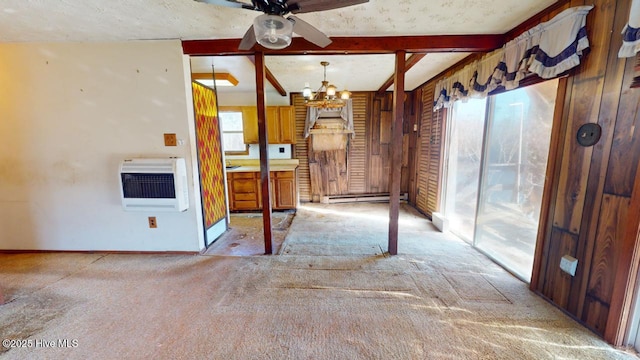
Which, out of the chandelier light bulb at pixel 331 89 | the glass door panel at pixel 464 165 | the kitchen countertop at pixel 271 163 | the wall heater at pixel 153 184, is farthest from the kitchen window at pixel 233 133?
the glass door panel at pixel 464 165

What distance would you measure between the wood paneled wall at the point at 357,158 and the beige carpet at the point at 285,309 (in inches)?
94.3

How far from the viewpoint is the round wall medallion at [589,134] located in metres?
1.52

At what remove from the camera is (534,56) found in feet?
6.00

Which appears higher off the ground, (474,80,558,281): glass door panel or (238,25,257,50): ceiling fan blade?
(238,25,257,50): ceiling fan blade

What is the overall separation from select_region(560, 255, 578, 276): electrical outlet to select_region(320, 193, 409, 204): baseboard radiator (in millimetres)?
3384

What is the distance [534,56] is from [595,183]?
1.03 meters

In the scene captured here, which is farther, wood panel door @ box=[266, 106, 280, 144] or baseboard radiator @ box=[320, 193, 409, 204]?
baseboard radiator @ box=[320, 193, 409, 204]

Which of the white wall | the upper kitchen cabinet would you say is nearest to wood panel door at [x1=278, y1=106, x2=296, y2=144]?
the upper kitchen cabinet

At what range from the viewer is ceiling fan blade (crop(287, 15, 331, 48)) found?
1523 mm

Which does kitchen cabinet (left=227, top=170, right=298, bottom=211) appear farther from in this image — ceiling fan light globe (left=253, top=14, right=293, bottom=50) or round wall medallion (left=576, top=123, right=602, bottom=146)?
round wall medallion (left=576, top=123, right=602, bottom=146)

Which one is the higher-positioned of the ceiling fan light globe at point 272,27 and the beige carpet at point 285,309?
the ceiling fan light globe at point 272,27

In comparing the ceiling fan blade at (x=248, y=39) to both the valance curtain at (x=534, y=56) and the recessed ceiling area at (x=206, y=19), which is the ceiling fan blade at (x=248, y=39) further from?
the valance curtain at (x=534, y=56)

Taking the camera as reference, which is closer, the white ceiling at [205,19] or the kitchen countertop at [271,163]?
the white ceiling at [205,19]

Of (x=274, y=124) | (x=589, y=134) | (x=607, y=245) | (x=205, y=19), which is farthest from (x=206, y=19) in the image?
(x=607, y=245)
